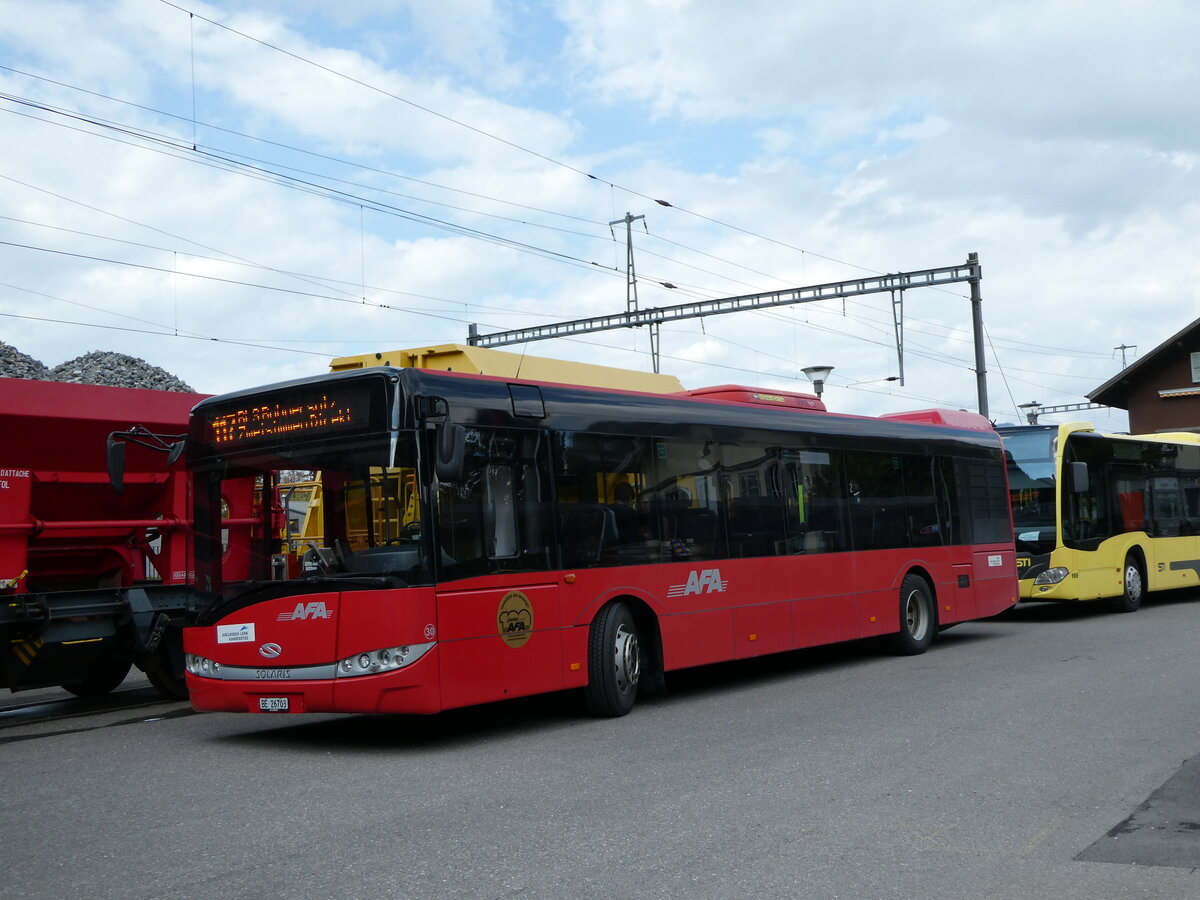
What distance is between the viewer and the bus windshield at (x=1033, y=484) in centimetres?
2058

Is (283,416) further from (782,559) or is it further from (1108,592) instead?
(1108,592)

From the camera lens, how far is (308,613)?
934 cm

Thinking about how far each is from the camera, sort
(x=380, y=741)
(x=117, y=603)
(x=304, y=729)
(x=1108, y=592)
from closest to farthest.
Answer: (x=380, y=741)
(x=304, y=729)
(x=117, y=603)
(x=1108, y=592)

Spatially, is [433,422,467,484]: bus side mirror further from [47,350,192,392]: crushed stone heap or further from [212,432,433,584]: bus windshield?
[47,350,192,392]: crushed stone heap

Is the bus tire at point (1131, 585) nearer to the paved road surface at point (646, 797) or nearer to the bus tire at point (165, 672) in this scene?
the paved road surface at point (646, 797)

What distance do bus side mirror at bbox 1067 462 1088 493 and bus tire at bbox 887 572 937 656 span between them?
5.68 metres

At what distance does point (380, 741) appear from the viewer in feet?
33.1

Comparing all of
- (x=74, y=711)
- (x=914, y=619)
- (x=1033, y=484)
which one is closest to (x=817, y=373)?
(x=1033, y=484)

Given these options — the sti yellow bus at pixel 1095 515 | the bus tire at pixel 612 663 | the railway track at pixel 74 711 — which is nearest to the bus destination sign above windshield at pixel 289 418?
the bus tire at pixel 612 663

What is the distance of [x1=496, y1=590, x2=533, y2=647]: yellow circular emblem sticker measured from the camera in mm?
9820

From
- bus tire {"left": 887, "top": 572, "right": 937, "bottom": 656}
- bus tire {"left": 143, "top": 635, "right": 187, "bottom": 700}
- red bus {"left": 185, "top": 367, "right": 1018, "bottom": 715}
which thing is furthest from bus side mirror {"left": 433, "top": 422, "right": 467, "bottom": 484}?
bus tire {"left": 887, "top": 572, "right": 937, "bottom": 656}

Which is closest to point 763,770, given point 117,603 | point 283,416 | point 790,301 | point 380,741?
point 380,741

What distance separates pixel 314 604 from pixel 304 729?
2080mm

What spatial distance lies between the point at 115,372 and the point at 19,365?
2.86 m
